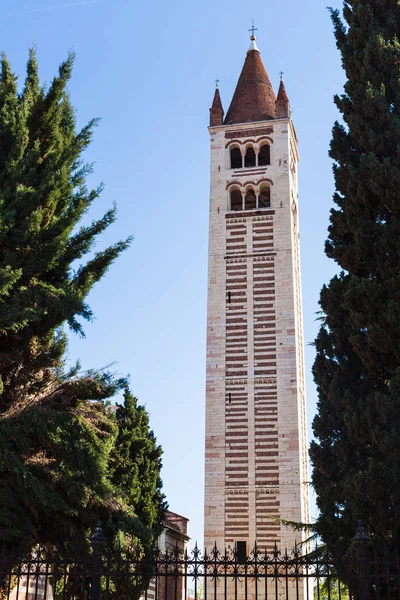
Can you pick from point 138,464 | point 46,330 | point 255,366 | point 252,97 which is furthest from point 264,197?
point 46,330

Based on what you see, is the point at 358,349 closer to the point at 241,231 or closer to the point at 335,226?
the point at 335,226

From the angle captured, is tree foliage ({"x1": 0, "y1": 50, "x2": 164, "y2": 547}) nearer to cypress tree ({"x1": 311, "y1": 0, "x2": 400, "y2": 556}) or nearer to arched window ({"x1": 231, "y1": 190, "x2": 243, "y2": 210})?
cypress tree ({"x1": 311, "y1": 0, "x2": 400, "y2": 556})

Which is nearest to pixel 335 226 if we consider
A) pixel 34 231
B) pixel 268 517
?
pixel 34 231

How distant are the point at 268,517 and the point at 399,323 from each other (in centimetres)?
1619

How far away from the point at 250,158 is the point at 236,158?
0.57 metres

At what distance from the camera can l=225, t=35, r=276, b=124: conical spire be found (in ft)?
99.0

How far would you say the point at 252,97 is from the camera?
3070 centimetres

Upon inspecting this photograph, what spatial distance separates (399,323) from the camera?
9.45m

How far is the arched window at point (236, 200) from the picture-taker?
2891 cm

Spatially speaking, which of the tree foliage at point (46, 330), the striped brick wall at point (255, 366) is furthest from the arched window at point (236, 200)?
the tree foliage at point (46, 330)

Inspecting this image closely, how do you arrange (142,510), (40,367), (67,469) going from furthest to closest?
(142,510) → (40,367) → (67,469)

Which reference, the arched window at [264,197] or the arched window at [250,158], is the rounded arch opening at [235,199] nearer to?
the arched window at [264,197]

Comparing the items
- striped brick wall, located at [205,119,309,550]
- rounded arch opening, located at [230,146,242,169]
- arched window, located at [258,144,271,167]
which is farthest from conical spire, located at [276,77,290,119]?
rounded arch opening, located at [230,146,242,169]

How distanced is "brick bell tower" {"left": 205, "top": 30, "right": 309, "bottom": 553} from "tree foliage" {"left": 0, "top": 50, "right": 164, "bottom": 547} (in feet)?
43.2
